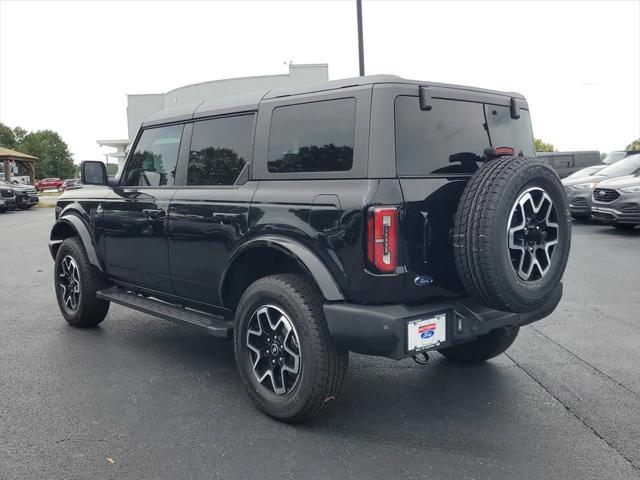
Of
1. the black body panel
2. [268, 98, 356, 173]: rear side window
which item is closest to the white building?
the black body panel

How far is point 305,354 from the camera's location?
10.8 feet

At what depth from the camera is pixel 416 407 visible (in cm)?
373

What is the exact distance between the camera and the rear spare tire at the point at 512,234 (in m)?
3.04

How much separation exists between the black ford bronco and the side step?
0.9 inches

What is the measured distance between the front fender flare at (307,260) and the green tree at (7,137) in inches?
4103

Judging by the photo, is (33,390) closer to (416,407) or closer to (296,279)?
(296,279)

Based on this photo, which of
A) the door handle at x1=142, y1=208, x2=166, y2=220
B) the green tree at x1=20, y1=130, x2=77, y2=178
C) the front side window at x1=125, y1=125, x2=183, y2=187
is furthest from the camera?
the green tree at x1=20, y1=130, x2=77, y2=178

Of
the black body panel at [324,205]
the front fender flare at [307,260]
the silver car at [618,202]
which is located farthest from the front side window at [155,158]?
the silver car at [618,202]

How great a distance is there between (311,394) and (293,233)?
2.94ft

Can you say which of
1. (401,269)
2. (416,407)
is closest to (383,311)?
(401,269)

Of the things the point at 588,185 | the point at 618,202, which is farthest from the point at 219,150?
the point at 588,185

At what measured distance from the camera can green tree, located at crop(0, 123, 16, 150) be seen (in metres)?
94.9

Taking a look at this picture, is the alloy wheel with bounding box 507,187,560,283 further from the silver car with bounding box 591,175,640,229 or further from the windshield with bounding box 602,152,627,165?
the windshield with bounding box 602,152,627,165

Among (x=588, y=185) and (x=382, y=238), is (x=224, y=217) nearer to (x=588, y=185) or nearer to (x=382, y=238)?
(x=382, y=238)
